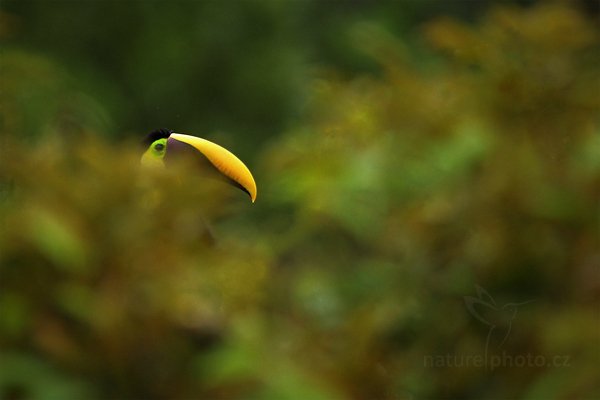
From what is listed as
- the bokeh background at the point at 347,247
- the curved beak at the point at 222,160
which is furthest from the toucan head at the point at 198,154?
the bokeh background at the point at 347,247

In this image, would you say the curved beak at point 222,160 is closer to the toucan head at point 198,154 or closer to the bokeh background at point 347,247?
the toucan head at point 198,154

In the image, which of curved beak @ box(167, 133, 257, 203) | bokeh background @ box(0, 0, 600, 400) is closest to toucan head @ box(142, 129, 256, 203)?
curved beak @ box(167, 133, 257, 203)

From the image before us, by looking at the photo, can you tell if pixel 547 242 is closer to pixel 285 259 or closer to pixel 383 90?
pixel 383 90

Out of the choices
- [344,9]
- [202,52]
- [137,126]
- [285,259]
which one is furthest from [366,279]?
[344,9]

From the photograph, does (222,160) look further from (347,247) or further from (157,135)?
(347,247)

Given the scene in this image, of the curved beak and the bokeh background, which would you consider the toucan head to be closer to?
the curved beak

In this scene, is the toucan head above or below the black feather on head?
below
